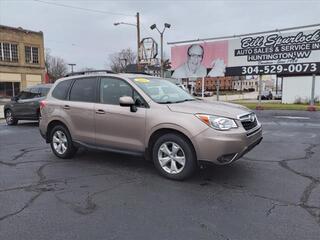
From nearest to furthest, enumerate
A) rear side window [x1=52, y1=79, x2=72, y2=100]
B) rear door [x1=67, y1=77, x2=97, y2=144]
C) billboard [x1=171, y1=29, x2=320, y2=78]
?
rear door [x1=67, y1=77, x2=97, y2=144] < rear side window [x1=52, y1=79, x2=72, y2=100] < billboard [x1=171, y1=29, x2=320, y2=78]

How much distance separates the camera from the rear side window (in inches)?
276

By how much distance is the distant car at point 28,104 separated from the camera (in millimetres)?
13617

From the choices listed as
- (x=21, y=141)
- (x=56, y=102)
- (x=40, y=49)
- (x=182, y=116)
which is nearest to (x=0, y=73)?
(x=40, y=49)

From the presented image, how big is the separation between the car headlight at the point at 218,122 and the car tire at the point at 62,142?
316cm

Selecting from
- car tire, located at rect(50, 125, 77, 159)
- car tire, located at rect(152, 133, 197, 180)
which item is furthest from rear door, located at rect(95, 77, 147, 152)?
car tire, located at rect(50, 125, 77, 159)

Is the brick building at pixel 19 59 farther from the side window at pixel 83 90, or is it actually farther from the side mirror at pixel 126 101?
the side mirror at pixel 126 101

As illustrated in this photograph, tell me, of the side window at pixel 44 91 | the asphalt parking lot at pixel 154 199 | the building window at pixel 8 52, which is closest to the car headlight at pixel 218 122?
the asphalt parking lot at pixel 154 199

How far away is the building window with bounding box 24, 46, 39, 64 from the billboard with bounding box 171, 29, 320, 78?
94.6 feet

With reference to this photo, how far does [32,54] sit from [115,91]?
149ft

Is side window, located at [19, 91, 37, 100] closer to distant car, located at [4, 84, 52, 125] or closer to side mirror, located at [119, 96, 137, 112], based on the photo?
distant car, located at [4, 84, 52, 125]

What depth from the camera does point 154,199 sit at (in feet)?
15.0

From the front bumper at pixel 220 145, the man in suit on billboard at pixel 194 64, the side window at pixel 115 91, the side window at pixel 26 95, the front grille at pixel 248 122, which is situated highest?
the man in suit on billboard at pixel 194 64

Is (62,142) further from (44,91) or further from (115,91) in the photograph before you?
(44,91)

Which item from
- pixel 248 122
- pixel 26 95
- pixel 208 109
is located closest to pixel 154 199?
pixel 208 109
